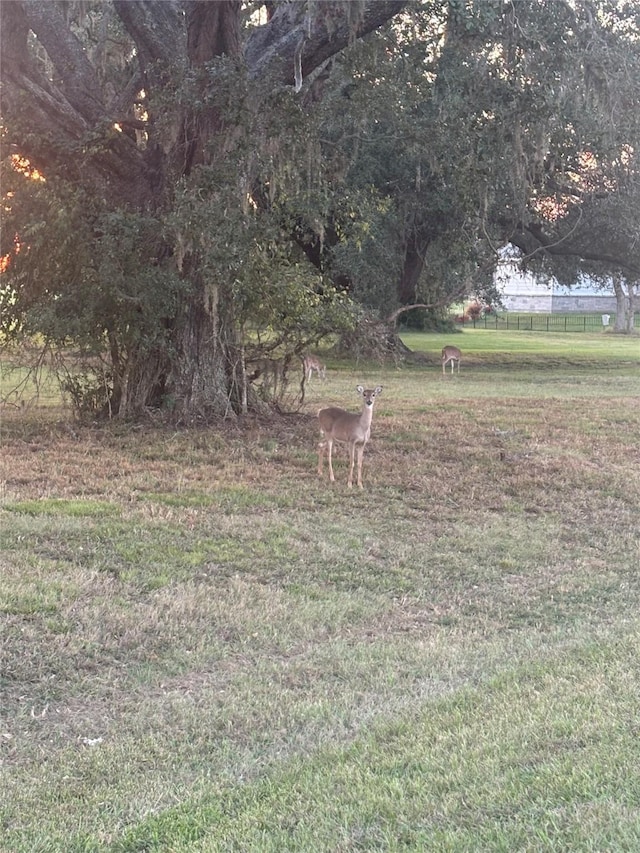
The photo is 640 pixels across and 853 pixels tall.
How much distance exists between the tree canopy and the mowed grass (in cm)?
150

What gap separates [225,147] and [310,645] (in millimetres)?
6520

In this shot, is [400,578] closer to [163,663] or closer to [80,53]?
[163,663]

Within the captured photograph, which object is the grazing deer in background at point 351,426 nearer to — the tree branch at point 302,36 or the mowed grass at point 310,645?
the mowed grass at point 310,645

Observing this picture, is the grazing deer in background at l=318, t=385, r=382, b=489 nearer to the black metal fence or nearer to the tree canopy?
the tree canopy

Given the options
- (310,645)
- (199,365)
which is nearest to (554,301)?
(199,365)

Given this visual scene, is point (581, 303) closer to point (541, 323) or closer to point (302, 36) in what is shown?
point (541, 323)

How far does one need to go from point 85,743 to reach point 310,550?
355cm

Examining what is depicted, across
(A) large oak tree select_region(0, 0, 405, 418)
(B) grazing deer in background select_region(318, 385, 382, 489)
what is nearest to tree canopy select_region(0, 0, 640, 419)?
(A) large oak tree select_region(0, 0, 405, 418)

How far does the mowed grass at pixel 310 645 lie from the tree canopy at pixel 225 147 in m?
1.50

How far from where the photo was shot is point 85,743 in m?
4.14

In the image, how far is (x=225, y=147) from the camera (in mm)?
9922

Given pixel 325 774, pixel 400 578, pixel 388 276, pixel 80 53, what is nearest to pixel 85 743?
pixel 325 774

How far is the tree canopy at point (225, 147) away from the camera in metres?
9.81

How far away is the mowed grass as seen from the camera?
11.1 ft
